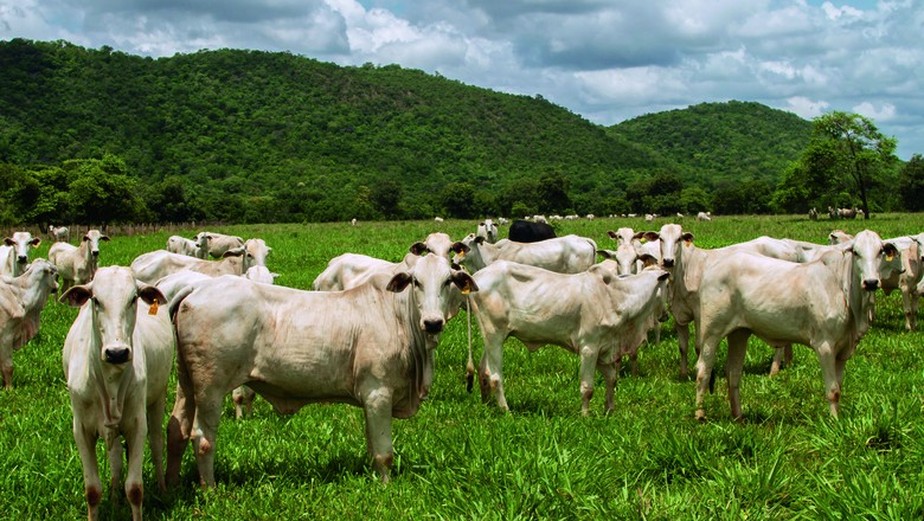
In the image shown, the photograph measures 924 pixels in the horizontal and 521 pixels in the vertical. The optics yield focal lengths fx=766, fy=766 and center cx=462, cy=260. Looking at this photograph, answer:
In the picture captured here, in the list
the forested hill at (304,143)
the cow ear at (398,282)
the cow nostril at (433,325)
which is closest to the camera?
the cow nostril at (433,325)

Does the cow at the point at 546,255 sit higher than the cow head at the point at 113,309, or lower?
lower

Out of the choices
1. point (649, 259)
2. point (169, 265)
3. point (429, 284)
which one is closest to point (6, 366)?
point (169, 265)

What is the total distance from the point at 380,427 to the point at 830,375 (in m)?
5.35

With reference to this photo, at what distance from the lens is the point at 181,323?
6.68 metres

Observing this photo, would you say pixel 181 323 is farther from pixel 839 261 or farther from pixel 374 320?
pixel 839 261

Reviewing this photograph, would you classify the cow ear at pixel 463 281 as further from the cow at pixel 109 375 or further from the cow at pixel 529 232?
the cow at pixel 529 232

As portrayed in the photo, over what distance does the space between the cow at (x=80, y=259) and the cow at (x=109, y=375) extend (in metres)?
15.8

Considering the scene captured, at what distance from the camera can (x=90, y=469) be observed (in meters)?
A: 5.59

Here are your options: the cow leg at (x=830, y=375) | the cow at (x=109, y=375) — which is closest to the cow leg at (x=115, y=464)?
the cow at (x=109, y=375)

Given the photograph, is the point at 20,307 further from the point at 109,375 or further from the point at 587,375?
the point at 587,375

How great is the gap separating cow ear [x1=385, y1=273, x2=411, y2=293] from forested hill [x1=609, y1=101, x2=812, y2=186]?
13478cm

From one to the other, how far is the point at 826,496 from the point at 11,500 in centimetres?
617

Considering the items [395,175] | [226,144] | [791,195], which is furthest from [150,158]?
[791,195]

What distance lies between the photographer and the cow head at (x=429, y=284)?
22.4 ft
